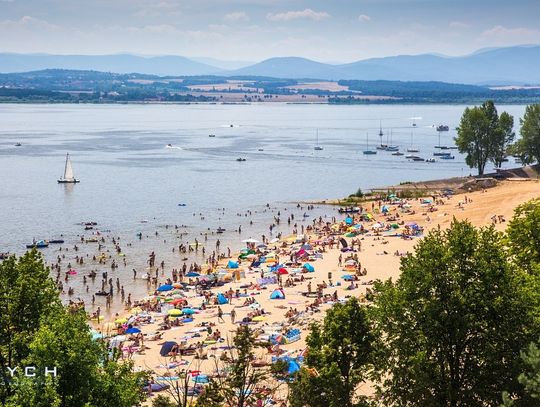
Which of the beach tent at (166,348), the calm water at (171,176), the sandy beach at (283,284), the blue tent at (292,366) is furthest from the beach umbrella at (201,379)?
the calm water at (171,176)

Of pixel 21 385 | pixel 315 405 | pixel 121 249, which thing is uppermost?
pixel 21 385

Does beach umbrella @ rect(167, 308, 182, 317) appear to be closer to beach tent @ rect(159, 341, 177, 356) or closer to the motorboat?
beach tent @ rect(159, 341, 177, 356)

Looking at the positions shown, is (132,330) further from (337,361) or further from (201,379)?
(337,361)

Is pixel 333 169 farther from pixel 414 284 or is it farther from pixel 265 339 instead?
pixel 414 284

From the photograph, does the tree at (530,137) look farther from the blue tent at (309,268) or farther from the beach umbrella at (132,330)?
the beach umbrella at (132,330)

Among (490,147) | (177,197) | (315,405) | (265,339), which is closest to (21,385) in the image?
(315,405)

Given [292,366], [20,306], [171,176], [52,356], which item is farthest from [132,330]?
[171,176]

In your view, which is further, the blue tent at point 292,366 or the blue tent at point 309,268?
the blue tent at point 309,268
